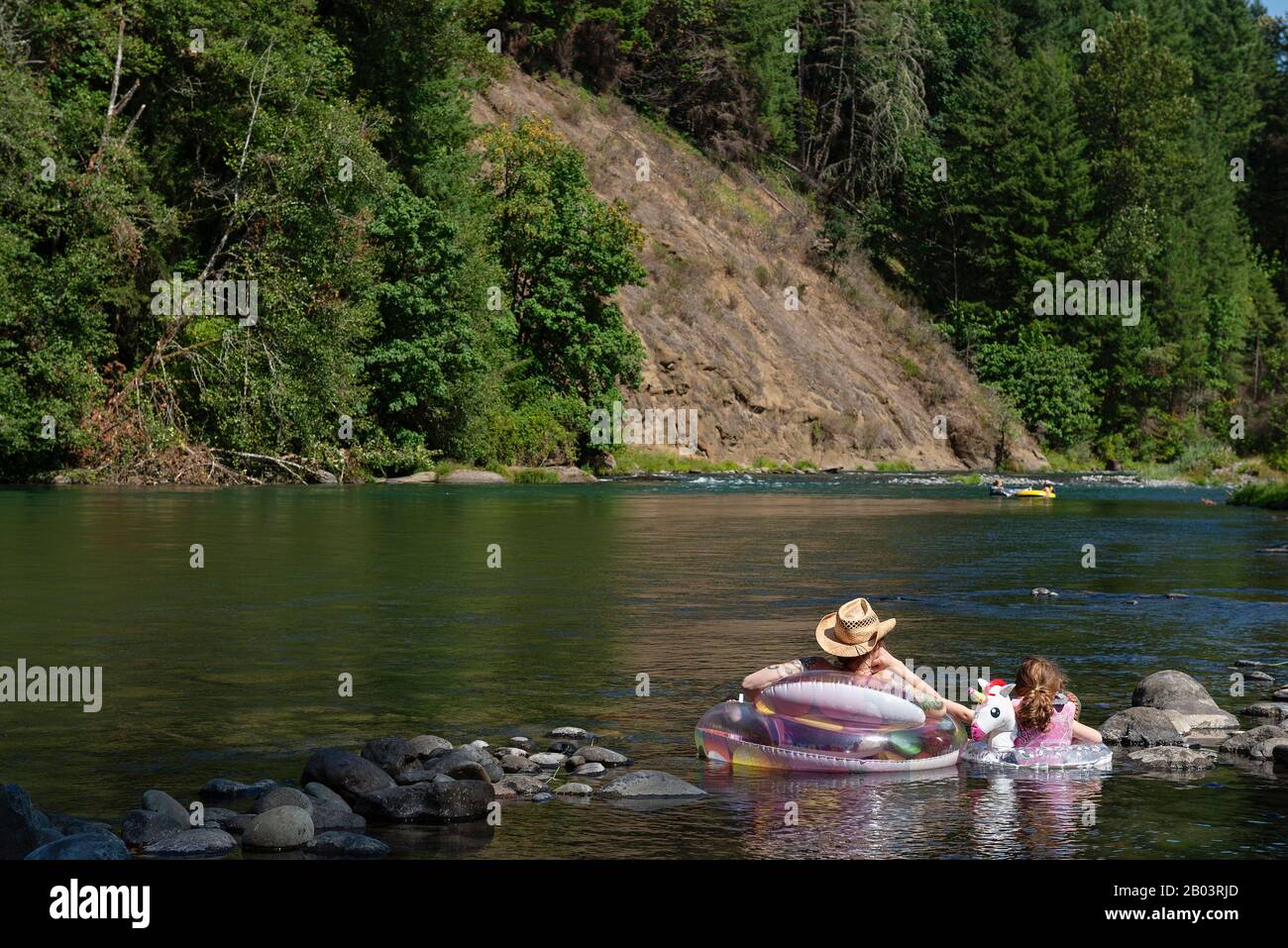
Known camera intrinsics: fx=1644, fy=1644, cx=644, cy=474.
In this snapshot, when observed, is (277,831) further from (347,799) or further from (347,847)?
(347,799)

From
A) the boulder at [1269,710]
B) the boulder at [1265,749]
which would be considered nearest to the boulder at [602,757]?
the boulder at [1265,749]

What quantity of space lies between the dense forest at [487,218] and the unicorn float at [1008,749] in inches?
1719

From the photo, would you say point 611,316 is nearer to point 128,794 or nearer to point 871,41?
point 871,41

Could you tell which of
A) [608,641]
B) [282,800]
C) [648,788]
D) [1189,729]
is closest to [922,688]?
[648,788]

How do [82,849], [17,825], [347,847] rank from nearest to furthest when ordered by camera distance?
[82,849] → [17,825] → [347,847]

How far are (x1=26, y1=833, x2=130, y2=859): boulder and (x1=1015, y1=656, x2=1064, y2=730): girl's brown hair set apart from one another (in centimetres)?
691

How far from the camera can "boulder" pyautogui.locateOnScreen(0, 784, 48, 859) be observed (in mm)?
9820

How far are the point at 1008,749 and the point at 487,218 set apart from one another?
175ft

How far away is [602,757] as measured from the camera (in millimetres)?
12633

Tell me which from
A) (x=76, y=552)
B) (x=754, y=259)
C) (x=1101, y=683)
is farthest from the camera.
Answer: (x=754, y=259)

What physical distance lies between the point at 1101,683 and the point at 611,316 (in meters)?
52.7

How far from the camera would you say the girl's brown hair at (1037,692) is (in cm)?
1289
